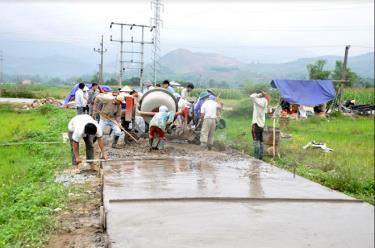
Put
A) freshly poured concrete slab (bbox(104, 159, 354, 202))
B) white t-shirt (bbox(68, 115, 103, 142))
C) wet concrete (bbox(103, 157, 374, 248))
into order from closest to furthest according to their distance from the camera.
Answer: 1. wet concrete (bbox(103, 157, 374, 248))
2. freshly poured concrete slab (bbox(104, 159, 354, 202))
3. white t-shirt (bbox(68, 115, 103, 142))

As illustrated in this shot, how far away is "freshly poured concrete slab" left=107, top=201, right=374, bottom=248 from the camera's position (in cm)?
481

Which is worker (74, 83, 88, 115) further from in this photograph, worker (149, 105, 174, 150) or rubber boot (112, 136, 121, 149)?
worker (149, 105, 174, 150)

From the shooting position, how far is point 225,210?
6160 mm

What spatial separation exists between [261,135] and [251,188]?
172 inches

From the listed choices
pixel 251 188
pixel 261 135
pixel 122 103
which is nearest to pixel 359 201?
pixel 251 188

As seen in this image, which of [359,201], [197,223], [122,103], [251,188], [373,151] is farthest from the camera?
[122,103]

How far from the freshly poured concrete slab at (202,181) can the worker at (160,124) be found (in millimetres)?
1501

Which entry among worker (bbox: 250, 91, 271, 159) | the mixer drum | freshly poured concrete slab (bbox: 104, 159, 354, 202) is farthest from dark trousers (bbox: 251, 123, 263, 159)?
the mixer drum

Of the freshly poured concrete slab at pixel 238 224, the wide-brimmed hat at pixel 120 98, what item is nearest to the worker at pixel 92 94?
the wide-brimmed hat at pixel 120 98

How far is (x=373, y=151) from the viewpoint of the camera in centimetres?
143

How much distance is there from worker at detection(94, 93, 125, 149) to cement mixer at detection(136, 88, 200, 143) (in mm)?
1273

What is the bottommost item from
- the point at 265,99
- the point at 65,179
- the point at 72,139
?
the point at 65,179

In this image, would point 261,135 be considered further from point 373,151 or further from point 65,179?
point 373,151

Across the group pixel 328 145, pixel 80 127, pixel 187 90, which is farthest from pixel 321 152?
pixel 80 127
